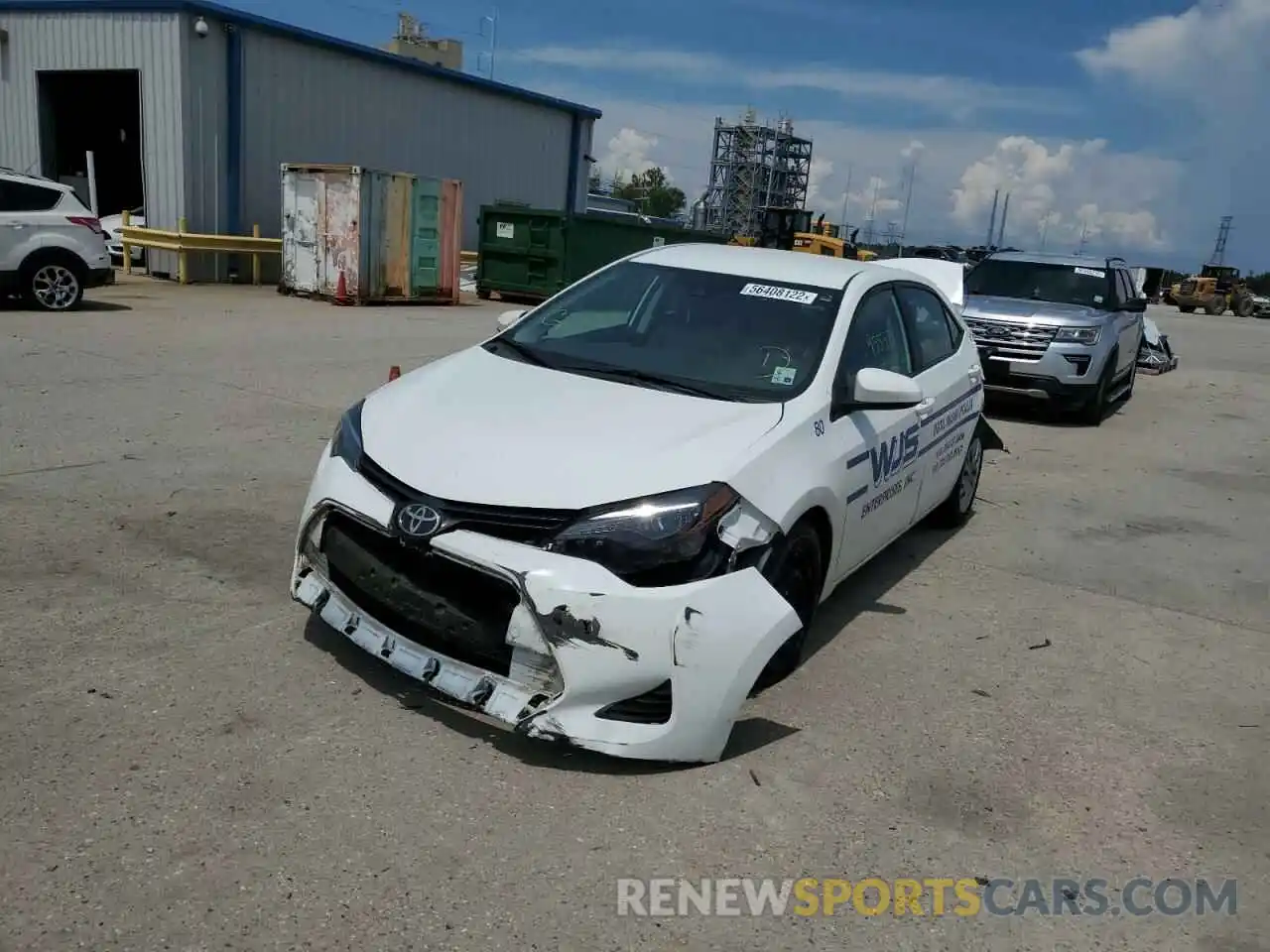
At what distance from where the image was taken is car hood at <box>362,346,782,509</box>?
11.3ft

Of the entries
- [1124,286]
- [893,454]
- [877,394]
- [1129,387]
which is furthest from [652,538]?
[1129,387]

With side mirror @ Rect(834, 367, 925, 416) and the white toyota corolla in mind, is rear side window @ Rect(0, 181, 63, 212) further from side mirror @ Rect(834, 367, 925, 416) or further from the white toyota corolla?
side mirror @ Rect(834, 367, 925, 416)

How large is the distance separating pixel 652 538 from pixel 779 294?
2004 mm

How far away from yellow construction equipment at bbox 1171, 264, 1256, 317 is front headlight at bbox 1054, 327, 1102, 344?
4601 centimetres

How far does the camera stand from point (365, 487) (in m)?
3.68

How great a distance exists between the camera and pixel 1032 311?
1141 cm

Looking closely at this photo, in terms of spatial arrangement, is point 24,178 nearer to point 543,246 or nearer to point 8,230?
point 8,230

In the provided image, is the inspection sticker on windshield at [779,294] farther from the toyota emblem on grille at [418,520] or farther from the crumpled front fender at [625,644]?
the toyota emblem on grille at [418,520]

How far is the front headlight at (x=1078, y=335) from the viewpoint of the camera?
11133 mm

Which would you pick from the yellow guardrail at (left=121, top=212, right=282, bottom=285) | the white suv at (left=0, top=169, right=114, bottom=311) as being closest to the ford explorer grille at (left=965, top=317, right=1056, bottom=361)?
the white suv at (left=0, top=169, right=114, bottom=311)

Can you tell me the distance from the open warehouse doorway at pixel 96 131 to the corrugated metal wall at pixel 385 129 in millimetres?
2270

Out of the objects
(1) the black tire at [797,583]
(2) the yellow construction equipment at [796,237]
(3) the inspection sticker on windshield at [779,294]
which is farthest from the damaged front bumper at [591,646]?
(2) the yellow construction equipment at [796,237]

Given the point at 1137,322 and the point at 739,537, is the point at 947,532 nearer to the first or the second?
the point at 739,537

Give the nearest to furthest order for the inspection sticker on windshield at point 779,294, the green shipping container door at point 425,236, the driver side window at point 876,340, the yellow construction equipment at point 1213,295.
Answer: the driver side window at point 876,340 < the inspection sticker on windshield at point 779,294 < the green shipping container door at point 425,236 < the yellow construction equipment at point 1213,295
